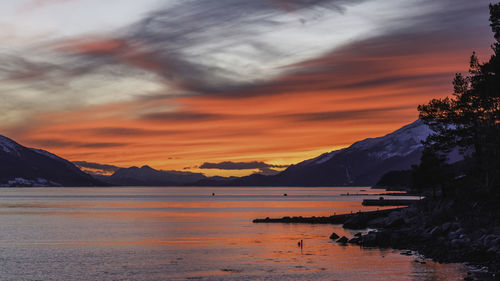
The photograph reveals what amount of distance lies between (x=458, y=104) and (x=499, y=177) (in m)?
15.4

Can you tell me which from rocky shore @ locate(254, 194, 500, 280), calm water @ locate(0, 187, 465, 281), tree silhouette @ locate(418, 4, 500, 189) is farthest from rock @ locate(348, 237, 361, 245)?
tree silhouette @ locate(418, 4, 500, 189)

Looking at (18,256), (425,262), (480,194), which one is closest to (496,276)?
(425,262)

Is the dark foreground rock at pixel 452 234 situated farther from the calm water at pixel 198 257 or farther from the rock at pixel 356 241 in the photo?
the calm water at pixel 198 257

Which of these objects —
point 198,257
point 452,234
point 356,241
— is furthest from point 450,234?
point 198,257

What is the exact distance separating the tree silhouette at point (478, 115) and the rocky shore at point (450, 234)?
5553mm

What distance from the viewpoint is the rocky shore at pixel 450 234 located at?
54.4m

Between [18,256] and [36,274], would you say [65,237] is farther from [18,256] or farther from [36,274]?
[36,274]

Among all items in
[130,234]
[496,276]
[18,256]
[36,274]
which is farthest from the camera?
[130,234]

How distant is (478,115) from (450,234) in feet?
79.3

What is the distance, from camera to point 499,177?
72.2m

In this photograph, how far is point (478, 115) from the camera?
8169 cm

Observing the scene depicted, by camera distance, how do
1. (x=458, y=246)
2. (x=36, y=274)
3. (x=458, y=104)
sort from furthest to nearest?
(x=458, y=104) < (x=458, y=246) < (x=36, y=274)

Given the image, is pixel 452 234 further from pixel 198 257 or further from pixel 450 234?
pixel 198 257

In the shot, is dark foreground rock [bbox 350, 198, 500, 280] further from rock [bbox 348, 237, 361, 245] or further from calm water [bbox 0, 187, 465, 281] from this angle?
calm water [bbox 0, 187, 465, 281]
